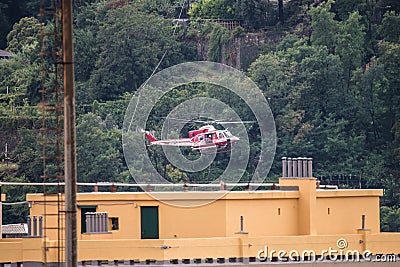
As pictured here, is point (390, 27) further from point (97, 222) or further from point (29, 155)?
point (97, 222)

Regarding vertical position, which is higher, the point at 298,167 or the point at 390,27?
the point at 390,27

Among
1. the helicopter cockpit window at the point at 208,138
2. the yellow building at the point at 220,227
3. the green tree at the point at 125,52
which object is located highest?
the green tree at the point at 125,52

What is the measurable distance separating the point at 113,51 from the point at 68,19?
211ft

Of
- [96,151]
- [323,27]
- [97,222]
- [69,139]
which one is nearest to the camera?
[69,139]

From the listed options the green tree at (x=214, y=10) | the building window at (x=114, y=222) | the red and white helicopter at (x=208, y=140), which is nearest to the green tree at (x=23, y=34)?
the green tree at (x=214, y=10)

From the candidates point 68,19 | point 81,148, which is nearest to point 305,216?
point 68,19

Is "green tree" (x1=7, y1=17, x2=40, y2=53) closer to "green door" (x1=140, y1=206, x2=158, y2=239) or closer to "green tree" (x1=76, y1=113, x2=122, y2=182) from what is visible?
"green tree" (x1=76, y1=113, x2=122, y2=182)

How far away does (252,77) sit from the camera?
7944 centimetres

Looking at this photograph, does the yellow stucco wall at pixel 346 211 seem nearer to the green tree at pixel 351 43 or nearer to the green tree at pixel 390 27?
the green tree at pixel 351 43

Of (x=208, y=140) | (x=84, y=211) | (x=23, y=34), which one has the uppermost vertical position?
(x=23, y=34)

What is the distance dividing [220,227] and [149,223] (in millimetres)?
1411

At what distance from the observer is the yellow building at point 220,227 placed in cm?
2986

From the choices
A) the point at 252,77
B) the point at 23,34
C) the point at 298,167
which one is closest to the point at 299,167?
the point at 298,167

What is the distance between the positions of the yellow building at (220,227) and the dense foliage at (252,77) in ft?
108
